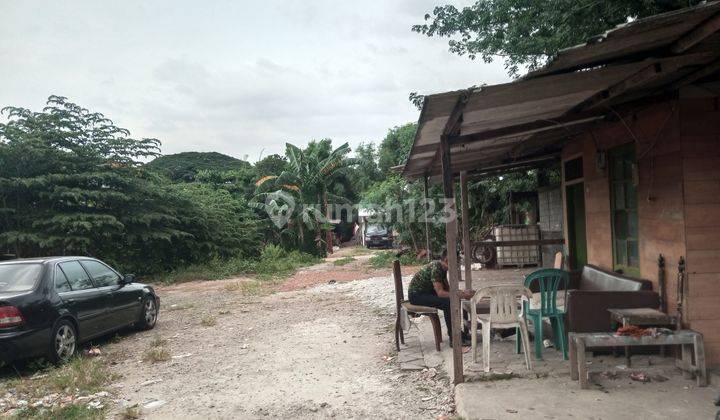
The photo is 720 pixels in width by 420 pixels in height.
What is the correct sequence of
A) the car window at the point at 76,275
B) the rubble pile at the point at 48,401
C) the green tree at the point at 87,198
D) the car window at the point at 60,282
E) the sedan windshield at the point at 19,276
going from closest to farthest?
1. the rubble pile at the point at 48,401
2. the sedan windshield at the point at 19,276
3. the car window at the point at 60,282
4. the car window at the point at 76,275
5. the green tree at the point at 87,198

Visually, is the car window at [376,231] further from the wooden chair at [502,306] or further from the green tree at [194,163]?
the wooden chair at [502,306]

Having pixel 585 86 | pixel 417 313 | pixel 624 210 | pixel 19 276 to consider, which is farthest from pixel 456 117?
pixel 19 276

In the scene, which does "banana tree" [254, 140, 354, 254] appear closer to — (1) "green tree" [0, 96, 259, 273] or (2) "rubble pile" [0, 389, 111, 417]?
(1) "green tree" [0, 96, 259, 273]

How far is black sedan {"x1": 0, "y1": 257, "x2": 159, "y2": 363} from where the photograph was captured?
230 inches

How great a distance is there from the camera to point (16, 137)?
15.7 m

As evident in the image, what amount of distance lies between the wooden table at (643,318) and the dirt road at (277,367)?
1.75 m

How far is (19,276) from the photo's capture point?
649 centimetres

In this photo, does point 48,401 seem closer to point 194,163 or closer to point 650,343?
point 650,343

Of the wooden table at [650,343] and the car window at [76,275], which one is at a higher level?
the car window at [76,275]

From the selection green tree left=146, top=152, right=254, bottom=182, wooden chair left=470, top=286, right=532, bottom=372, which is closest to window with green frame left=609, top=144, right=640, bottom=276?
wooden chair left=470, top=286, right=532, bottom=372

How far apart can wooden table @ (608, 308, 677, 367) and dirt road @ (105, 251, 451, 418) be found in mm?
1748

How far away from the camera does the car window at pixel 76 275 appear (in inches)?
276

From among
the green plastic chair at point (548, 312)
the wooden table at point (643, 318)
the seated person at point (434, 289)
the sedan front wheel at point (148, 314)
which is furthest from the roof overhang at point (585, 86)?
the sedan front wheel at point (148, 314)

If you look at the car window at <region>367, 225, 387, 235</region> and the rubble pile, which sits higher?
the car window at <region>367, 225, 387, 235</region>
